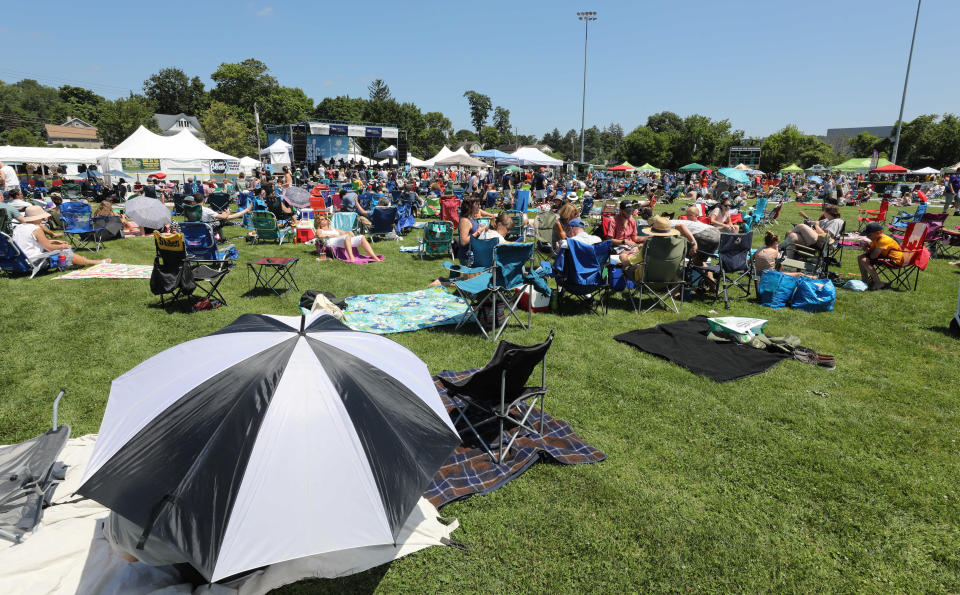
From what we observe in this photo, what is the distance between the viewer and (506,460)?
3.42 meters

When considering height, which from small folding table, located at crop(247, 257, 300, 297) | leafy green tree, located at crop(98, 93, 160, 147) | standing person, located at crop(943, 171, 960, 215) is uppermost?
leafy green tree, located at crop(98, 93, 160, 147)

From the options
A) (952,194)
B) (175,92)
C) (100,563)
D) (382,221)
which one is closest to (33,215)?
(382,221)

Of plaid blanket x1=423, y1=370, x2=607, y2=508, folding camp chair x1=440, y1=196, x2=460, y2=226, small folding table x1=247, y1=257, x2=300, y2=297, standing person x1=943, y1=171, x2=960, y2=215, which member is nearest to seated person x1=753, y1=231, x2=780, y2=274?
plaid blanket x1=423, y1=370, x2=607, y2=508

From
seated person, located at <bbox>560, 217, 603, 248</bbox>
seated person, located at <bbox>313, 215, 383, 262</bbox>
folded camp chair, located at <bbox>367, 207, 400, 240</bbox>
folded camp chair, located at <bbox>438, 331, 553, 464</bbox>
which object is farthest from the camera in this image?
folded camp chair, located at <bbox>367, 207, 400, 240</bbox>

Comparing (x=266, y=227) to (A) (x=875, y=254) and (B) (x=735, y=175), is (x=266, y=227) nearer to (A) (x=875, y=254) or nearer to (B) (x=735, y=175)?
(A) (x=875, y=254)

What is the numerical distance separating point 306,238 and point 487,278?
287 inches

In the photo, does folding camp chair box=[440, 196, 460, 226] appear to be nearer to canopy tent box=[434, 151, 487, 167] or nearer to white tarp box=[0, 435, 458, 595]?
white tarp box=[0, 435, 458, 595]

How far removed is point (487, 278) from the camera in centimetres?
589

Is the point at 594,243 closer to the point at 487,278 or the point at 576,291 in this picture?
the point at 576,291

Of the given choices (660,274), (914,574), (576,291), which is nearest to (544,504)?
(914,574)

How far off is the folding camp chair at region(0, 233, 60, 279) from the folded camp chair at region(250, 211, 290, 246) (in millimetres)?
3727

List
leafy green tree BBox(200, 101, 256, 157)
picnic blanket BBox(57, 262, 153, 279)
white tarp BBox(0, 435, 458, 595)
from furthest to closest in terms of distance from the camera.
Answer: leafy green tree BBox(200, 101, 256, 157)
picnic blanket BBox(57, 262, 153, 279)
white tarp BBox(0, 435, 458, 595)

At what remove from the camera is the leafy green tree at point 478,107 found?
378ft

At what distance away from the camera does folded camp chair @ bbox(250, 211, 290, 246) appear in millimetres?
10891
